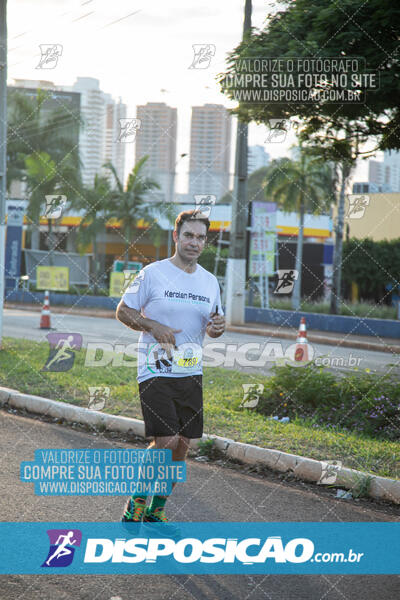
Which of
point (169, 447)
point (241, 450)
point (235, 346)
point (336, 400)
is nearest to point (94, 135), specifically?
point (235, 346)

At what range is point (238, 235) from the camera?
1891 cm

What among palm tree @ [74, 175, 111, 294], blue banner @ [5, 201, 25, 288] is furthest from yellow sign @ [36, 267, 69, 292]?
palm tree @ [74, 175, 111, 294]

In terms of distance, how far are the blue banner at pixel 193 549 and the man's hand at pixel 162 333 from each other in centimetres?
108

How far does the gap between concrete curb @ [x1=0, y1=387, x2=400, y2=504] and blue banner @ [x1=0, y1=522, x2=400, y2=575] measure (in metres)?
0.77

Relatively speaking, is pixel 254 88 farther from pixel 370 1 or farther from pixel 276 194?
pixel 276 194

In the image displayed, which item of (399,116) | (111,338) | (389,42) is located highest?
(389,42)

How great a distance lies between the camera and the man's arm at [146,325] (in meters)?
4.00

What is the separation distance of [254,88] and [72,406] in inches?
159

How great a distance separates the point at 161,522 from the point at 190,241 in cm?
167

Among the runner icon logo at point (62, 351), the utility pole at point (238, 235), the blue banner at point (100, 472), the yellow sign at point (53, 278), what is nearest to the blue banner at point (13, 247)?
the yellow sign at point (53, 278)

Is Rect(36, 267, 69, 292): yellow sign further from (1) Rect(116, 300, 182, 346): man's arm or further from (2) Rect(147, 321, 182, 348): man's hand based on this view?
(2) Rect(147, 321, 182, 348): man's hand

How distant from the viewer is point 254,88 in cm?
785

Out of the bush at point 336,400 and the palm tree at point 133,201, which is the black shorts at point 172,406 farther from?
the palm tree at point 133,201

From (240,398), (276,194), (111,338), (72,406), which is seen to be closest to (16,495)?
(72,406)
